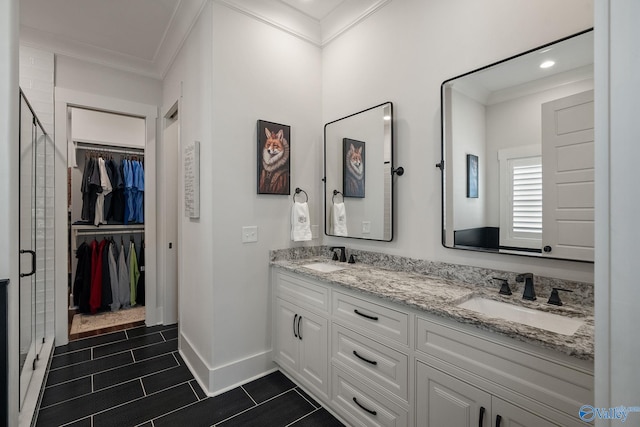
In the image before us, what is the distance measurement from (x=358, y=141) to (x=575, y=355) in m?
1.91

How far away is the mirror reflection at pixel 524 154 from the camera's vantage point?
138cm

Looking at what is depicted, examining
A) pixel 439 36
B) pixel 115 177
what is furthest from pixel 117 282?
pixel 439 36

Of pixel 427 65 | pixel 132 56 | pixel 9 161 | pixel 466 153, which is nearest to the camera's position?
pixel 9 161

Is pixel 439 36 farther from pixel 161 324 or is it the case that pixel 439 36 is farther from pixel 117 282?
pixel 117 282

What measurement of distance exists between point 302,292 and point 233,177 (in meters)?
1.00

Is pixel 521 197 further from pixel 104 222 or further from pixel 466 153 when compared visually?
pixel 104 222

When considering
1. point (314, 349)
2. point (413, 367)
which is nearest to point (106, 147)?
point (314, 349)

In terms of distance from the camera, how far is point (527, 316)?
1.38 metres

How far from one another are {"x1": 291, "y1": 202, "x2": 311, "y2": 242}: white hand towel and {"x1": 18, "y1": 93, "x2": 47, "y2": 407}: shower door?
1.69 meters

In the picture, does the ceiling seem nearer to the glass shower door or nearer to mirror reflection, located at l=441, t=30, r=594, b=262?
the glass shower door

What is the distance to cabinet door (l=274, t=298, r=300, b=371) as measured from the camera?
7.28ft

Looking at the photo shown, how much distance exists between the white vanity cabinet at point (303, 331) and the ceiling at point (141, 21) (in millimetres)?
2171

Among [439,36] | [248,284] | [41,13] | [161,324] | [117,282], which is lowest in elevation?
[161,324]

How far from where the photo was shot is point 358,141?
247cm
